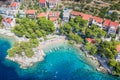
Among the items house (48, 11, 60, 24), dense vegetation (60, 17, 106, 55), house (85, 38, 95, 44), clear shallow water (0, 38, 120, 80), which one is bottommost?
clear shallow water (0, 38, 120, 80)

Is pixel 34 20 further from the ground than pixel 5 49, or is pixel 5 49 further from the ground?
pixel 34 20

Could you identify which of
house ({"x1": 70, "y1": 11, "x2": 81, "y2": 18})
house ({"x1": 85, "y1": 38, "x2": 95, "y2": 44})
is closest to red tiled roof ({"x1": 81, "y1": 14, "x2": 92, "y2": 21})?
house ({"x1": 70, "y1": 11, "x2": 81, "y2": 18})

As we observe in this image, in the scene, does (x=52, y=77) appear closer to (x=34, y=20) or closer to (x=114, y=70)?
(x=114, y=70)

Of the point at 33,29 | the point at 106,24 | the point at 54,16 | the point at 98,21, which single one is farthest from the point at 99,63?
the point at 54,16

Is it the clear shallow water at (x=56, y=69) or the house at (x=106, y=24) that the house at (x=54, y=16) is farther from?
the house at (x=106, y=24)

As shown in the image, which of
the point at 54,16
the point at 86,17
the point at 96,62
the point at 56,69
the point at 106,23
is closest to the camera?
the point at 56,69

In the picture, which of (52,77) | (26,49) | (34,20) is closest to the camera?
(52,77)

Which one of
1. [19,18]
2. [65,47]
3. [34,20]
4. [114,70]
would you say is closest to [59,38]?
[65,47]

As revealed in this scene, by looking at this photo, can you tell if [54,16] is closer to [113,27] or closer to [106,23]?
[106,23]

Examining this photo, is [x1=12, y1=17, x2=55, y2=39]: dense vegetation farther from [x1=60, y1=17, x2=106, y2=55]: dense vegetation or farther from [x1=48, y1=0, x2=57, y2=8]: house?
[x1=48, y1=0, x2=57, y2=8]: house
